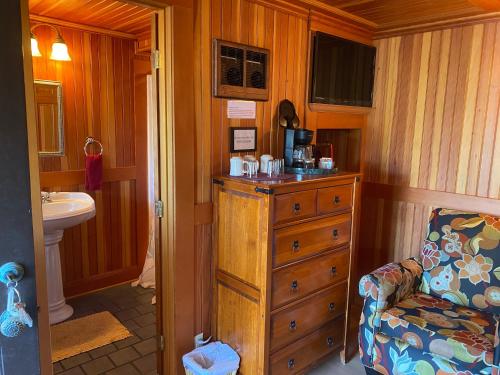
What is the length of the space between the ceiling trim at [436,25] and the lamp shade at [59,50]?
2442 mm

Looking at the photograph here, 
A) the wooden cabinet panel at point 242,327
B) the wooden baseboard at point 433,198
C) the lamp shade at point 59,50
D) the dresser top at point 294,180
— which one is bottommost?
the wooden cabinet panel at point 242,327

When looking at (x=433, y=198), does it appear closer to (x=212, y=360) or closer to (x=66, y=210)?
(x=212, y=360)

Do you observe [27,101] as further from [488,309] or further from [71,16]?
[488,309]

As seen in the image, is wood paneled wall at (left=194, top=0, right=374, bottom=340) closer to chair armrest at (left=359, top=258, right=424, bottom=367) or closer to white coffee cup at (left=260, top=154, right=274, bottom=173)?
white coffee cup at (left=260, top=154, right=274, bottom=173)

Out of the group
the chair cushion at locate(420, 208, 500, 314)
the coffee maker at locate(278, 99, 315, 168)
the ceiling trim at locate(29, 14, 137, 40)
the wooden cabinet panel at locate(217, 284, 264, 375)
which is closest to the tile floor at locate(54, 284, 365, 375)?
the wooden cabinet panel at locate(217, 284, 264, 375)

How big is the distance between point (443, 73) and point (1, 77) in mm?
2811

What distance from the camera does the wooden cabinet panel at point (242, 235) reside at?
2029 mm

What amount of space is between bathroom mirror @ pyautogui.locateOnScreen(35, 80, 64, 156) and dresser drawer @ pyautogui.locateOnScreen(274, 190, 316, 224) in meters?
2.07

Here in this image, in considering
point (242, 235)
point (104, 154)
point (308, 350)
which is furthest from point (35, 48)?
point (308, 350)

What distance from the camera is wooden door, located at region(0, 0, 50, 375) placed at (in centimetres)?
112

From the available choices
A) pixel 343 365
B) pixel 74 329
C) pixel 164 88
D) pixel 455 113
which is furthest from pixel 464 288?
pixel 74 329

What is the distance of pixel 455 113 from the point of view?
2816 millimetres

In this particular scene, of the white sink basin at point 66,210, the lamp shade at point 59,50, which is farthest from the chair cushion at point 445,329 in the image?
the lamp shade at point 59,50

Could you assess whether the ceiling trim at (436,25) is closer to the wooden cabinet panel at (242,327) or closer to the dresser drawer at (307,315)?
the dresser drawer at (307,315)
